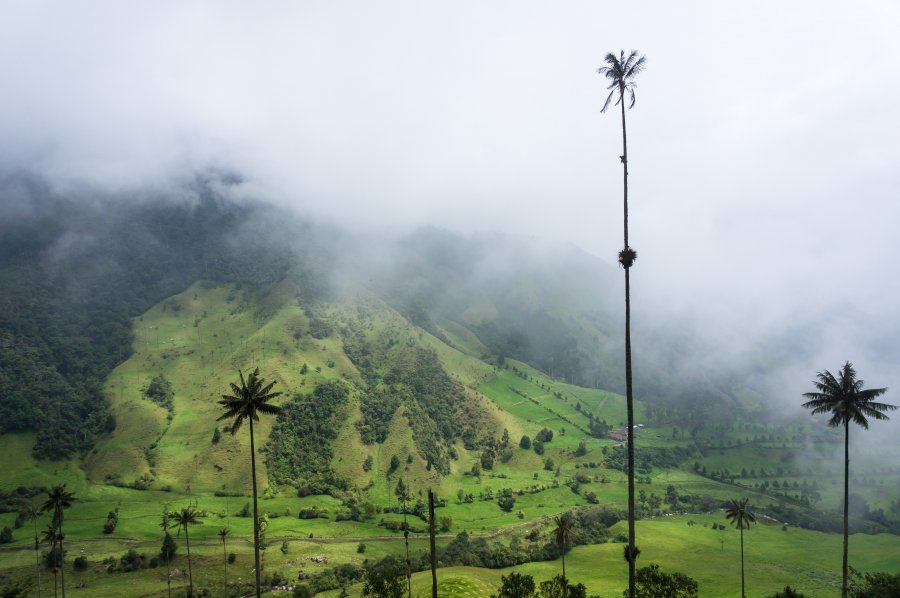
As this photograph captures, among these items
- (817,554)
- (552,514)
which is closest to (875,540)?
(817,554)

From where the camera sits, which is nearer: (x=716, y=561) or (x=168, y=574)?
(x=168, y=574)

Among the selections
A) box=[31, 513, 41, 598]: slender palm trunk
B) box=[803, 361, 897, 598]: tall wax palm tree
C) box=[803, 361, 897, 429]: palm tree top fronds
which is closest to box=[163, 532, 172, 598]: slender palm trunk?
box=[31, 513, 41, 598]: slender palm trunk

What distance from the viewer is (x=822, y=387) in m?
56.6

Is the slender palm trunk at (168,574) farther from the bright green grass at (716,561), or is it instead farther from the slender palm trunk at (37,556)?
the bright green grass at (716,561)

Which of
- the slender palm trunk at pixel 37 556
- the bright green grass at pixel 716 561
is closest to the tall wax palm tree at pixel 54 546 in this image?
the slender palm trunk at pixel 37 556

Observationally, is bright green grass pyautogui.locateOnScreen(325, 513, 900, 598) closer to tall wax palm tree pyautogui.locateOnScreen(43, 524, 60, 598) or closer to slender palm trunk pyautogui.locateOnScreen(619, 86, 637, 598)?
tall wax palm tree pyautogui.locateOnScreen(43, 524, 60, 598)

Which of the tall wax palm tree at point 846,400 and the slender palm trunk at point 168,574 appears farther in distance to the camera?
the slender palm trunk at point 168,574

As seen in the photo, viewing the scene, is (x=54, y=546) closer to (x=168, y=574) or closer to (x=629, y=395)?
(x=168, y=574)

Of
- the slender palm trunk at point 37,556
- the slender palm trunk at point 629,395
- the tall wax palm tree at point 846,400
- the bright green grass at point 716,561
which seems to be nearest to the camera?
the slender palm trunk at point 629,395

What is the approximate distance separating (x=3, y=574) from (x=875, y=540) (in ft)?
730

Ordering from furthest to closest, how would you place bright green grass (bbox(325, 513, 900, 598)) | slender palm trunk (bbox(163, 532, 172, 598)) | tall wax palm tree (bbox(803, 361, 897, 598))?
bright green grass (bbox(325, 513, 900, 598)) → slender palm trunk (bbox(163, 532, 172, 598)) → tall wax palm tree (bbox(803, 361, 897, 598))

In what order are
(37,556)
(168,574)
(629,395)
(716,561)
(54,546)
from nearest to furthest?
(629,395)
(54,546)
(37,556)
(168,574)
(716,561)

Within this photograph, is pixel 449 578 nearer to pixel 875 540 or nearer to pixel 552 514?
pixel 552 514

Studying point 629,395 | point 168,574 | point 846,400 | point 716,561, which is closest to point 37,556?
point 168,574
